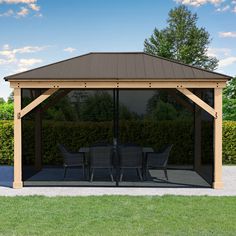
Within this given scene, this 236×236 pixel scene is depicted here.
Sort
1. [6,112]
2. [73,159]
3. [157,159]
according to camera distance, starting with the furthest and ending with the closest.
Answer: [6,112] < [73,159] < [157,159]

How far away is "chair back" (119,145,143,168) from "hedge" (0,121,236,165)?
398 cm

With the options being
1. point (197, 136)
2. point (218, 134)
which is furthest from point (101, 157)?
point (197, 136)

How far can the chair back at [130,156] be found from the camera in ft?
33.2

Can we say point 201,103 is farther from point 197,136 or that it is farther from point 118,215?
point 118,215

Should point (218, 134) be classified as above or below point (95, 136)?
above

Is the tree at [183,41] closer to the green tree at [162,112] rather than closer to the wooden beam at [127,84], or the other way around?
the green tree at [162,112]

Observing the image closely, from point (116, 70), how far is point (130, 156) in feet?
6.54

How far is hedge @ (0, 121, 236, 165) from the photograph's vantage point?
1415 cm

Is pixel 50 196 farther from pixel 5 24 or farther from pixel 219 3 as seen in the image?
pixel 219 3

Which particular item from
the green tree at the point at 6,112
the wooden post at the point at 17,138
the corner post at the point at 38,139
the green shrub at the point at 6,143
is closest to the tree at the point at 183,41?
the green tree at the point at 6,112

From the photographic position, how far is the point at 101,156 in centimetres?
1016

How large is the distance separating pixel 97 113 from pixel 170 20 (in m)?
31.5

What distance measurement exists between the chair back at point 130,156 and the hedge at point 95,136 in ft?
13.0

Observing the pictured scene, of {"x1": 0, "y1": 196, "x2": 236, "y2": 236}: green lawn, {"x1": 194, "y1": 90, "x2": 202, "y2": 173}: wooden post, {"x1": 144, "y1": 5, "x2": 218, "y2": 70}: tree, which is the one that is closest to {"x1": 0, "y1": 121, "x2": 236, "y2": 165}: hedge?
{"x1": 194, "y1": 90, "x2": 202, "y2": 173}: wooden post
